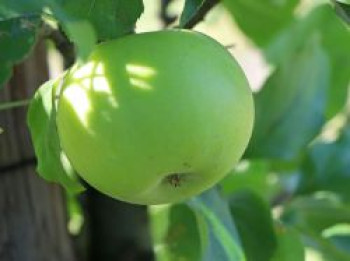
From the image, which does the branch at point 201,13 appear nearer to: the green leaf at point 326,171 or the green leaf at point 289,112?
the green leaf at point 289,112

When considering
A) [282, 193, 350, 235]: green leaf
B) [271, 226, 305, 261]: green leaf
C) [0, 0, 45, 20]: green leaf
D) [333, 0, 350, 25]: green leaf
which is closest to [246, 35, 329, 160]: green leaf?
[282, 193, 350, 235]: green leaf

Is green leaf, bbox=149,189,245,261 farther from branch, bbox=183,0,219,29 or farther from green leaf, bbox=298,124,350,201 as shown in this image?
green leaf, bbox=298,124,350,201

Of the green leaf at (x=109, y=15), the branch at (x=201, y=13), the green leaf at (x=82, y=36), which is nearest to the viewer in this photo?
the green leaf at (x=82, y=36)

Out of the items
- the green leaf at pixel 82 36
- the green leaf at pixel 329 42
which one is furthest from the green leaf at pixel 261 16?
the green leaf at pixel 82 36

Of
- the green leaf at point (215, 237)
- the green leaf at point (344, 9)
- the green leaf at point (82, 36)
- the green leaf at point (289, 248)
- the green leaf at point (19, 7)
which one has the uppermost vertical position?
the green leaf at point (82, 36)

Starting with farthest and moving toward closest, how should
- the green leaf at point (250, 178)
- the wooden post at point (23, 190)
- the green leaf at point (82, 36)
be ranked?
the green leaf at point (250, 178) < the wooden post at point (23, 190) < the green leaf at point (82, 36)

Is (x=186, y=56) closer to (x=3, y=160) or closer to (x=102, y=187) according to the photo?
(x=102, y=187)

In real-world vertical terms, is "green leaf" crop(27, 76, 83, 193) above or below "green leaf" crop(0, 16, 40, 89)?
below
